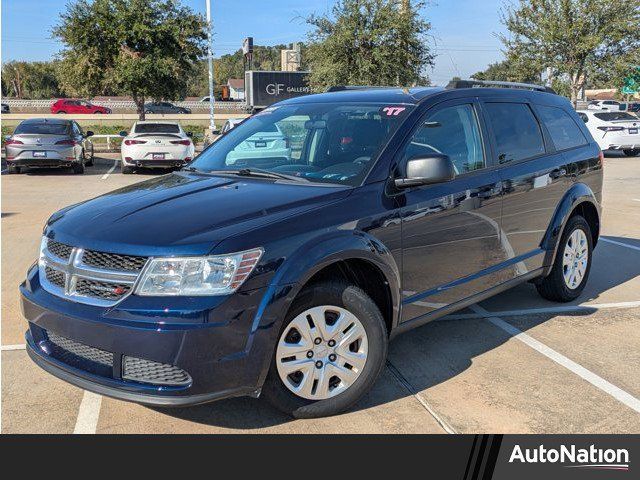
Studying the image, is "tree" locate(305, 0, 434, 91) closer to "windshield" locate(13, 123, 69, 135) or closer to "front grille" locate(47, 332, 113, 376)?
"windshield" locate(13, 123, 69, 135)

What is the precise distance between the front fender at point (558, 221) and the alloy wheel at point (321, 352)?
7.83 feet

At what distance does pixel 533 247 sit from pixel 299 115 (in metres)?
2.14

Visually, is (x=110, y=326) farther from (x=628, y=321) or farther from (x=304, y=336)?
(x=628, y=321)

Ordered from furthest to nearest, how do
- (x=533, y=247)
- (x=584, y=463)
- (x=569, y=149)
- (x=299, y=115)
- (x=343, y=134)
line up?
(x=569, y=149) → (x=533, y=247) → (x=299, y=115) → (x=343, y=134) → (x=584, y=463)

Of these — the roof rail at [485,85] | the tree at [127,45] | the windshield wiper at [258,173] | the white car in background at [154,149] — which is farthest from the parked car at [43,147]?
the roof rail at [485,85]

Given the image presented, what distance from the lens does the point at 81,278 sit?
10.6ft

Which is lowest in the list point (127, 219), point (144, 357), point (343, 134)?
point (144, 357)

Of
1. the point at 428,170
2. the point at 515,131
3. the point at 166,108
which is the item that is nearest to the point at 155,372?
the point at 428,170

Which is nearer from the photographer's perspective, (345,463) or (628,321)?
(345,463)

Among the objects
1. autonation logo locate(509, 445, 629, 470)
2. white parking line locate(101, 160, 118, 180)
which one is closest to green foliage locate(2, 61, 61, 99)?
white parking line locate(101, 160, 118, 180)

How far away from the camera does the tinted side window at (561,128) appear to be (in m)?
5.51

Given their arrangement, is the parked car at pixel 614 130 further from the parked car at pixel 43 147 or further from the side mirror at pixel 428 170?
the side mirror at pixel 428 170

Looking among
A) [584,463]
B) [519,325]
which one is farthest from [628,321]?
[584,463]

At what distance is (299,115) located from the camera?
4.71 m
